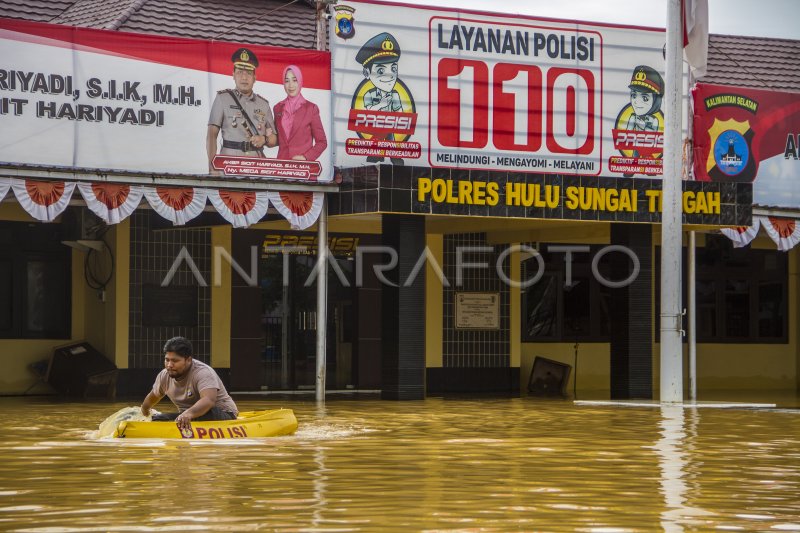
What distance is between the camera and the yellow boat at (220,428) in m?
14.7

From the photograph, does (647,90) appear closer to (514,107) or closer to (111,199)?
(514,107)

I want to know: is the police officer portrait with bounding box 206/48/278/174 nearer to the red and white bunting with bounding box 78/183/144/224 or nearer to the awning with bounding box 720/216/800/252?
the red and white bunting with bounding box 78/183/144/224

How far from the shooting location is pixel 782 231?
27.1m

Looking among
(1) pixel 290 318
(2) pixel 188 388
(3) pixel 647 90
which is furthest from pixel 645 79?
(2) pixel 188 388

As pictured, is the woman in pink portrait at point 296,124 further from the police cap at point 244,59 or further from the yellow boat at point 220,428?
the yellow boat at point 220,428

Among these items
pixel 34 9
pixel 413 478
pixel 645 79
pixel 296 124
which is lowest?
pixel 413 478

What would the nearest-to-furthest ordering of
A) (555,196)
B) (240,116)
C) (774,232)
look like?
(240,116), (555,196), (774,232)

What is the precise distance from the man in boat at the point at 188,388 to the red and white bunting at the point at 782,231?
14.4 m

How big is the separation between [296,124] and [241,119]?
97 centimetres

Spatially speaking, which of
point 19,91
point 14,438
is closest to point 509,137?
point 19,91

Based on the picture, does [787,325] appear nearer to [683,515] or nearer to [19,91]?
[19,91]

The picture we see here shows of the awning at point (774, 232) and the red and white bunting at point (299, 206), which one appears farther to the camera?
the awning at point (774, 232)

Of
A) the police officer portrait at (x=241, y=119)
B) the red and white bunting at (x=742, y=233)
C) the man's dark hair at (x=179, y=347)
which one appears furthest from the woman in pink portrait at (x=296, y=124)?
the man's dark hair at (x=179, y=347)

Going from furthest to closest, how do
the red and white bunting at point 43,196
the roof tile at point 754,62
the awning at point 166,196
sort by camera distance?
the roof tile at point 754,62
the awning at point 166,196
the red and white bunting at point 43,196
